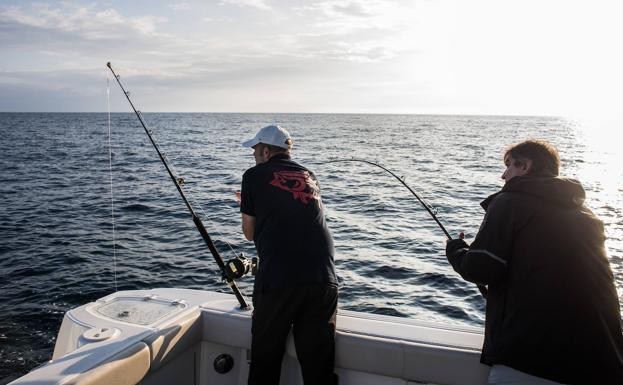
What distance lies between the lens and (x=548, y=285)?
6.66 feet

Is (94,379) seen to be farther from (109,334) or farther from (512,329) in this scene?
(512,329)

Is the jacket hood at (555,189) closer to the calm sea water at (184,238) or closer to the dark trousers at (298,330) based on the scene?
the dark trousers at (298,330)

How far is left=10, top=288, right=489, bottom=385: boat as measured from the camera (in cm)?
257

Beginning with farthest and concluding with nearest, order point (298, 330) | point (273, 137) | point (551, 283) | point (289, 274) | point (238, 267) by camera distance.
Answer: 1. point (238, 267)
2. point (273, 137)
3. point (298, 330)
4. point (289, 274)
5. point (551, 283)

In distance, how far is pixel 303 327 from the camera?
9.02 ft

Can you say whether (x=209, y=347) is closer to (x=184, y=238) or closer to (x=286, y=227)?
(x=286, y=227)

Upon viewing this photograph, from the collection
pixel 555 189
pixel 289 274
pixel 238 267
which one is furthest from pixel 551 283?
pixel 238 267

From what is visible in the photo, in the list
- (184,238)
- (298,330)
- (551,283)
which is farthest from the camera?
(184,238)

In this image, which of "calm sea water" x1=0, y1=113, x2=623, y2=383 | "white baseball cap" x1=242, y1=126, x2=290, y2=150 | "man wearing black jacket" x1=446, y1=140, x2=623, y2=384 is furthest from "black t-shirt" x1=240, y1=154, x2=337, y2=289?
"calm sea water" x1=0, y1=113, x2=623, y2=383

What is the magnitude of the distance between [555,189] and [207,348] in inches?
96.0

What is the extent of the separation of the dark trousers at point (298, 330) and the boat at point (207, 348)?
19 centimetres

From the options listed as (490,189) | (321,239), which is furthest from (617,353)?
(490,189)

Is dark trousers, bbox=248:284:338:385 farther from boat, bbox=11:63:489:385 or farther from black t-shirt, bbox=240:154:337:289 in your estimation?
boat, bbox=11:63:489:385

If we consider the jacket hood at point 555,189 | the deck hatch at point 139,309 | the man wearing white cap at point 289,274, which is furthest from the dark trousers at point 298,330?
the jacket hood at point 555,189
